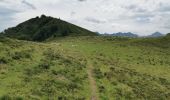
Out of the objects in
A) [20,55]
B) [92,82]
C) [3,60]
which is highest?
[20,55]

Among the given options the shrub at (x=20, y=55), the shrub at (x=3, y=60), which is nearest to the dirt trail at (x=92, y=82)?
the shrub at (x=20, y=55)

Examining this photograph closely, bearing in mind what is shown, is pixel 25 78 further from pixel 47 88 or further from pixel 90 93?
pixel 90 93

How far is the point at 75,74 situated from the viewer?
4944 cm

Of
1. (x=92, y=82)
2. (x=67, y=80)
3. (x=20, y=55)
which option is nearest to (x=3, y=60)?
(x=20, y=55)

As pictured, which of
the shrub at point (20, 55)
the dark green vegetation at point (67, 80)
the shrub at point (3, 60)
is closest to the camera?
the dark green vegetation at point (67, 80)

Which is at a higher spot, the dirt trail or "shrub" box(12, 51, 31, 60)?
"shrub" box(12, 51, 31, 60)

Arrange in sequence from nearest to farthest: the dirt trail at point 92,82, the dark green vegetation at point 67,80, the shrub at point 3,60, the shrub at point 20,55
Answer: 1. the dark green vegetation at point 67,80
2. the dirt trail at point 92,82
3. the shrub at point 3,60
4. the shrub at point 20,55

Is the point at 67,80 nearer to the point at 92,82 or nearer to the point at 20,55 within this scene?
the point at 92,82

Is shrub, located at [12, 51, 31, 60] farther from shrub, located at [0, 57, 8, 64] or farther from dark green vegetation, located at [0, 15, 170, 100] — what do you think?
shrub, located at [0, 57, 8, 64]

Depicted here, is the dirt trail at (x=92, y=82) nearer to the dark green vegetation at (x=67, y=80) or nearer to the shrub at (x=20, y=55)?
the dark green vegetation at (x=67, y=80)

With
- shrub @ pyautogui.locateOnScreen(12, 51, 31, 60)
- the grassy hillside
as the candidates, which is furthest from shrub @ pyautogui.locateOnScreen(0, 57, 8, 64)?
shrub @ pyautogui.locateOnScreen(12, 51, 31, 60)

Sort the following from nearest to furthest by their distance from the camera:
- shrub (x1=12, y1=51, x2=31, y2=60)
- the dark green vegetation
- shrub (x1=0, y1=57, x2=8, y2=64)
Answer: the dark green vegetation → shrub (x1=0, y1=57, x2=8, y2=64) → shrub (x1=12, y1=51, x2=31, y2=60)

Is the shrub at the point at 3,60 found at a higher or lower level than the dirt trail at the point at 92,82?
higher

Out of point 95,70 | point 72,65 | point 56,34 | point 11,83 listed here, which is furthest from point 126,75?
point 56,34
